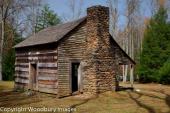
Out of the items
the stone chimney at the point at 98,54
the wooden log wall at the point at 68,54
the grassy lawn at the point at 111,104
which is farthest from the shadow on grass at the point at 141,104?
the wooden log wall at the point at 68,54

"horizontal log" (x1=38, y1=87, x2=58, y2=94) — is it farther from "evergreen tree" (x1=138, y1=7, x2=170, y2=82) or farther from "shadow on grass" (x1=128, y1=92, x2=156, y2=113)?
"evergreen tree" (x1=138, y1=7, x2=170, y2=82)

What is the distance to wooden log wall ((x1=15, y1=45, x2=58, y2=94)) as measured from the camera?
2378 cm

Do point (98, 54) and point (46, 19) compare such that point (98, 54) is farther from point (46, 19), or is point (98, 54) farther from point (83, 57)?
point (46, 19)

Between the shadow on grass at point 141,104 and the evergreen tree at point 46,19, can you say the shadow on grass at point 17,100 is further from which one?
the evergreen tree at point 46,19

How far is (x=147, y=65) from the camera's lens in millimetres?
42281

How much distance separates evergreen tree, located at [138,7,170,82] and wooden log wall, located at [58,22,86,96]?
18.7 m

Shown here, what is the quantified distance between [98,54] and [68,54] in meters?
2.09

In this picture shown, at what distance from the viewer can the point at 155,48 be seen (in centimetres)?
4159

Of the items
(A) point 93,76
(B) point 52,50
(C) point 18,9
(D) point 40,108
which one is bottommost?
(D) point 40,108

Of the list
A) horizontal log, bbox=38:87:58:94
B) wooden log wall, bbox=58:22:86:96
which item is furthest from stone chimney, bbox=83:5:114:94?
horizontal log, bbox=38:87:58:94

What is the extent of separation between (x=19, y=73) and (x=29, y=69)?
2.67 metres

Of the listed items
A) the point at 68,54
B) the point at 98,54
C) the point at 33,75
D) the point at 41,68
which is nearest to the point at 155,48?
the point at 33,75

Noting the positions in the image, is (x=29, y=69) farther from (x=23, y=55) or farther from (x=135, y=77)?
(x=135, y=77)

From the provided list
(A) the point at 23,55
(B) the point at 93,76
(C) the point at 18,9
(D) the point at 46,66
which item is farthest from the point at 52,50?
(C) the point at 18,9
